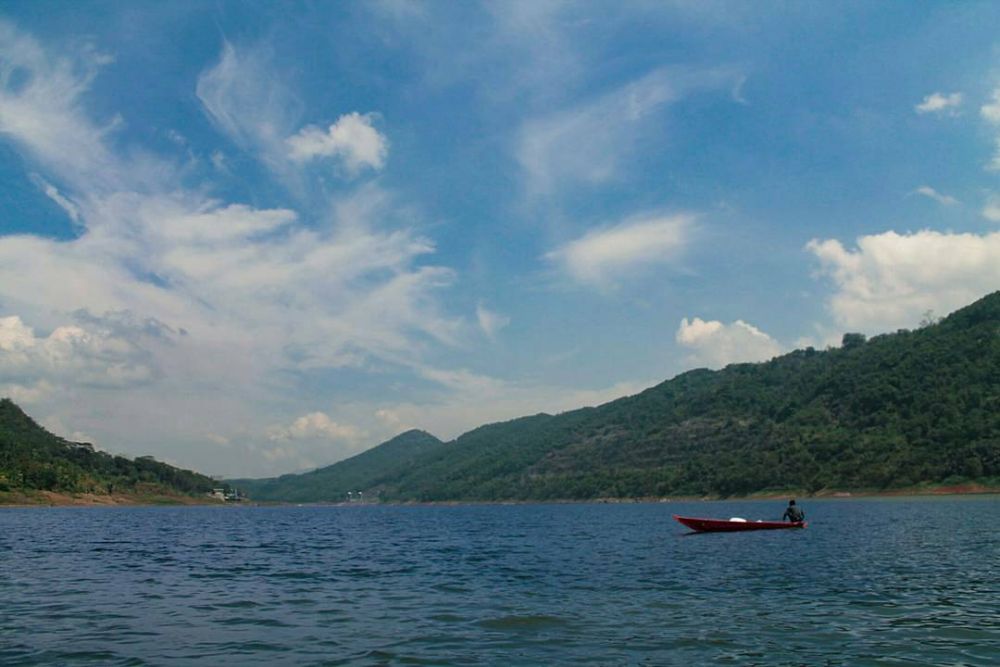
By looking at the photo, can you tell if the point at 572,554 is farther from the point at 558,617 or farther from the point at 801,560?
the point at 558,617

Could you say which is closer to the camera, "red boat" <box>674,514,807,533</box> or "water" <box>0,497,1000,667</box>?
"water" <box>0,497,1000,667</box>

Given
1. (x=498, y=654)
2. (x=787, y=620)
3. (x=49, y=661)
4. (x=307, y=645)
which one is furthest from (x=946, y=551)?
(x=49, y=661)

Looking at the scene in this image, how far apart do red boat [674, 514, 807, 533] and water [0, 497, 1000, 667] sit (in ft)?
57.8

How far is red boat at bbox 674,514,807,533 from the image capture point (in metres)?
81.6

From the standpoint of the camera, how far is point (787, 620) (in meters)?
29.0

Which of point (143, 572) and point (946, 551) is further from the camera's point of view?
point (946, 551)

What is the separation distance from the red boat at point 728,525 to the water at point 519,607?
1761 cm

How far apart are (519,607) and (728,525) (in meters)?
54.8

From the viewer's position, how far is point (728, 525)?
81.8 metres

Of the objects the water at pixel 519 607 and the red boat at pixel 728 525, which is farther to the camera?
the red boat at pixel 728 525

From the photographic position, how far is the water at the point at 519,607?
2388cm

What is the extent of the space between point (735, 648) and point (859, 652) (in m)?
3.74

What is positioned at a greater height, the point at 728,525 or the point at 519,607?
the point at 728,525

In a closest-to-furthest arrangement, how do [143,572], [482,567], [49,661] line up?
[49,661]
[143,572]
[482,567]
